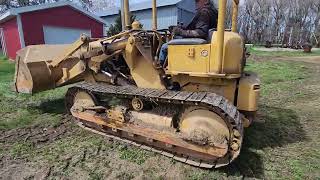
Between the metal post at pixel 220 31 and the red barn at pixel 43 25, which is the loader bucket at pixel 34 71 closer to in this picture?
the metal post at pixel 220 31

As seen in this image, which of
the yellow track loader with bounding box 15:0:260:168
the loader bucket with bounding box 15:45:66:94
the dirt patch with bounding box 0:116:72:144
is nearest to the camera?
the yellow track loader with bounding box 15:0:260:168

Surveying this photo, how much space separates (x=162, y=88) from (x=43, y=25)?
14.4 m

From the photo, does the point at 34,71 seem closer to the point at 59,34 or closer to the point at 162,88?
the point at 162,88

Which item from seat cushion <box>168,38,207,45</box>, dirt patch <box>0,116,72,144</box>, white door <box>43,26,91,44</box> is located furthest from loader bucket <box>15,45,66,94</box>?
white door <box>43,26,91,44</box>

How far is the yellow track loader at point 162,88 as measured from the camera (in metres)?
3.85

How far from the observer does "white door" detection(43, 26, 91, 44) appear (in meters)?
17.0

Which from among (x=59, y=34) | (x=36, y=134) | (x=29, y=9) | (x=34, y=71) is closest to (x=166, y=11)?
(x=59, y=34)

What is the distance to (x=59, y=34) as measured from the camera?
694 inches

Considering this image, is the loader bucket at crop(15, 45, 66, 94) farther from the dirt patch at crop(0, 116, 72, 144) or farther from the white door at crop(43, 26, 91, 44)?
the white door at crop(43, 26, 91, 44)

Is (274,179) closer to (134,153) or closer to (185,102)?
(185,102)

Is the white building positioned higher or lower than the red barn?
higher

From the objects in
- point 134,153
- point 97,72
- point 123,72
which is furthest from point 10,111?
point 134,153

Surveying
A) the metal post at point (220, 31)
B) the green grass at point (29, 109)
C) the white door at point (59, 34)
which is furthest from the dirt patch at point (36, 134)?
the white door at point (59, 34)

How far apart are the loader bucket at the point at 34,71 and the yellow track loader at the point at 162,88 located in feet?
0.06
